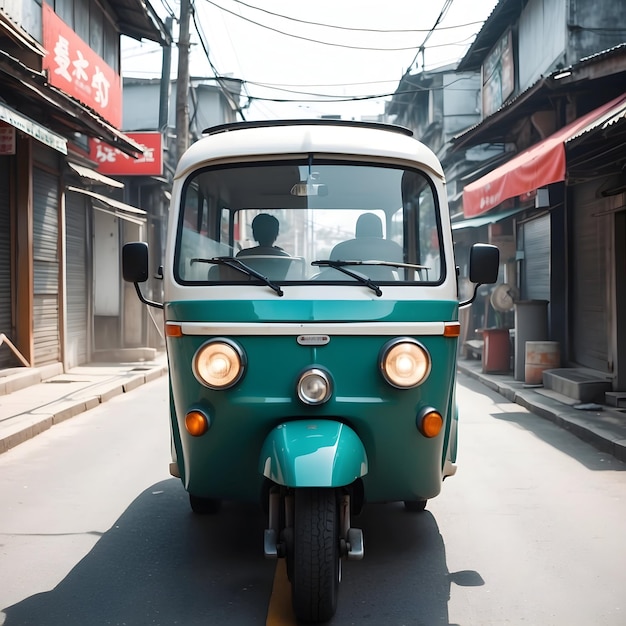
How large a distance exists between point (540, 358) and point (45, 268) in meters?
8.22

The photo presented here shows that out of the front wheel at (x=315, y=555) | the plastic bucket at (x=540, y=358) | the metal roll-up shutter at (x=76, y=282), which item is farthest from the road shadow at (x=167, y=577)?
the metal roll-up shutter at (x=76, y=282)

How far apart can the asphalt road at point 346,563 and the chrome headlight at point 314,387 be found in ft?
3.19

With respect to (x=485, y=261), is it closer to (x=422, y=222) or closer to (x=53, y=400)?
(x=422, y=222)

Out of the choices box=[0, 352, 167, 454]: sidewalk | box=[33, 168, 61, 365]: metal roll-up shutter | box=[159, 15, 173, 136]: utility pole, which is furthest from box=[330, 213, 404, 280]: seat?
box=[159, 15, 173, 136]: utility pole

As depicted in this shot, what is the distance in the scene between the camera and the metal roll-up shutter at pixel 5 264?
38.8 ft

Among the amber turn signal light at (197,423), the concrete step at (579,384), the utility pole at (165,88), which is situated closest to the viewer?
the amber turn signal light at (197,423)

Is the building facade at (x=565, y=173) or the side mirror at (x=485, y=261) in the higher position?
the building facade at (x=565, y=173)

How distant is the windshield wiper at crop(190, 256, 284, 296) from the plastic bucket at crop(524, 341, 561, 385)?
8769mm

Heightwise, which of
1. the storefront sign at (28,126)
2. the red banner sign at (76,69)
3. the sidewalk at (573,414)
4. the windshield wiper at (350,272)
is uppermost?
the red banner sign at (76,69)

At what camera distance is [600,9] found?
1438cm

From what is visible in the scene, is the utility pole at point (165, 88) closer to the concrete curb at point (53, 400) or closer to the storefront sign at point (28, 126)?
the concrete curb at point (53, 400)

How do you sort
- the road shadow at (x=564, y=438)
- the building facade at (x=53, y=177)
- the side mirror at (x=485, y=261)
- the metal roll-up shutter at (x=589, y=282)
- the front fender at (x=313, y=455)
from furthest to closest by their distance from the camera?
the metal roll-up shutter at (x=589, y=282), the building facade at (x=53, y=177), the road shadow at (x=564, y=438), the side mirror at (x=485, y=261), the front fender at (x=313, y=455)

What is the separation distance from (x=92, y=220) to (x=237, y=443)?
13.4 m

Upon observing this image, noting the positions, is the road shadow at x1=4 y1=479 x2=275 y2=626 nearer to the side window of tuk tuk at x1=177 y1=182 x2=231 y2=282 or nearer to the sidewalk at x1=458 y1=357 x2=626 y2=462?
the side window of tuk tuk at x1=177 y1=182 x2=231 y2=282
